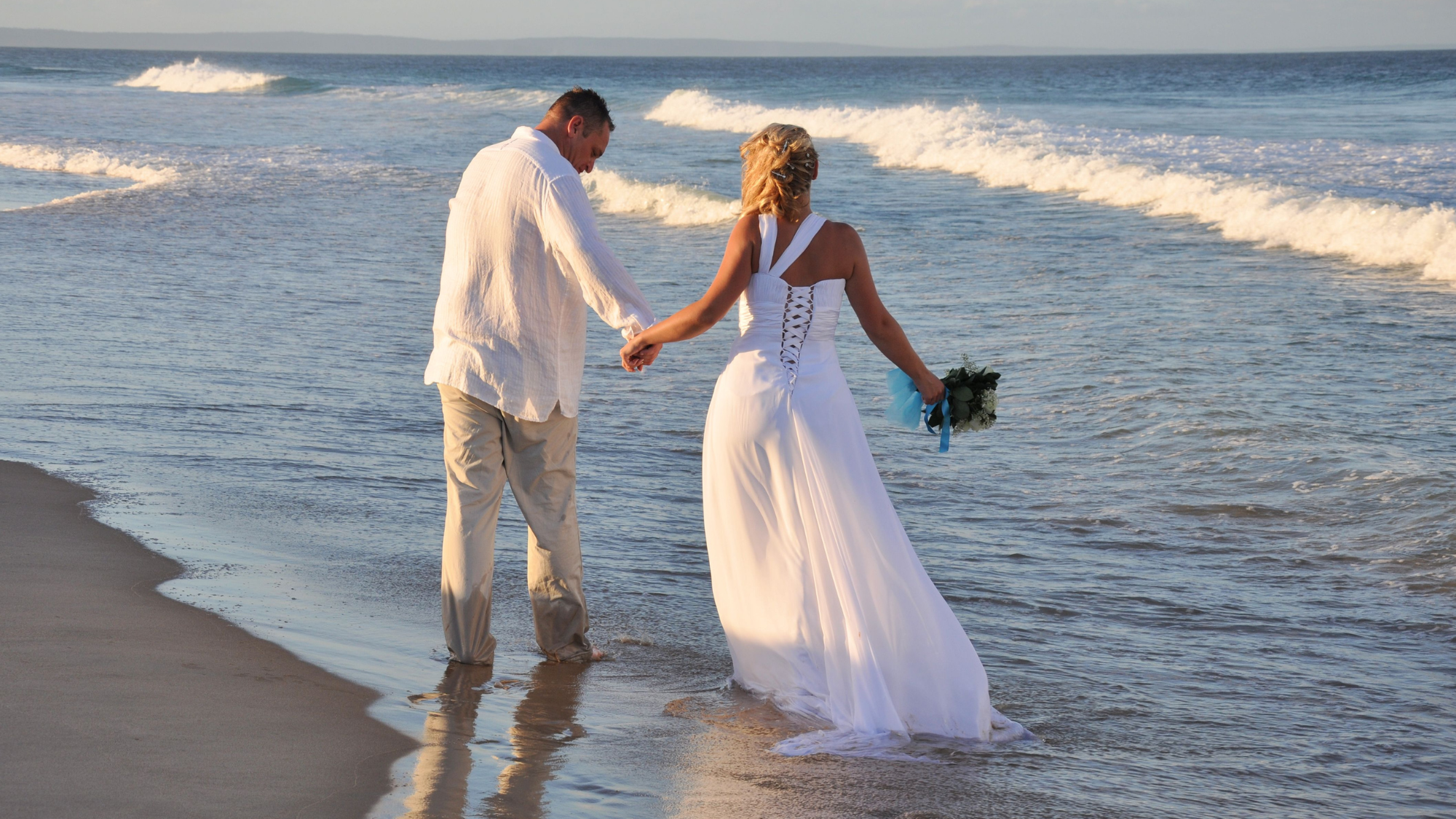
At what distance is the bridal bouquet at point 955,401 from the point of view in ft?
14.2

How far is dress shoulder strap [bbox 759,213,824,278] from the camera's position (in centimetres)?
387

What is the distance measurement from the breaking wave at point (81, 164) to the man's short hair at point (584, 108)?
19.8 metres

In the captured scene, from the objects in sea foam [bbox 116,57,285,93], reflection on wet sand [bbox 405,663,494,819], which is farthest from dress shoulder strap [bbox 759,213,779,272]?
sea foam [bbox 116,57,285,93]

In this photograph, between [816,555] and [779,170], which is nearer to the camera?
[779,170]

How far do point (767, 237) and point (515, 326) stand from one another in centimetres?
86

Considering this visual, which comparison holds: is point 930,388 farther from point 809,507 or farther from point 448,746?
point 448,746

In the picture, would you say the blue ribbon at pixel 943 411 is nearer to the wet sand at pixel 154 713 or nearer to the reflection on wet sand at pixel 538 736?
the reflection on wet sand at pixel 538 736

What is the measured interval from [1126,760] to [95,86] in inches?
2684

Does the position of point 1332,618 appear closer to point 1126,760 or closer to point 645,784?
point 1126,760

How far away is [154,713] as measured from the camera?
11.0 ft

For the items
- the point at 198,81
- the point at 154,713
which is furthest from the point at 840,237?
the point at 198,81

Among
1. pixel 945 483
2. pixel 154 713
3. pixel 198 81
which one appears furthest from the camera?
pixel 198 81

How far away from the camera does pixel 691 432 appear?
7672 millimetres

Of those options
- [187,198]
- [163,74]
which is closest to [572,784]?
[187,198]
